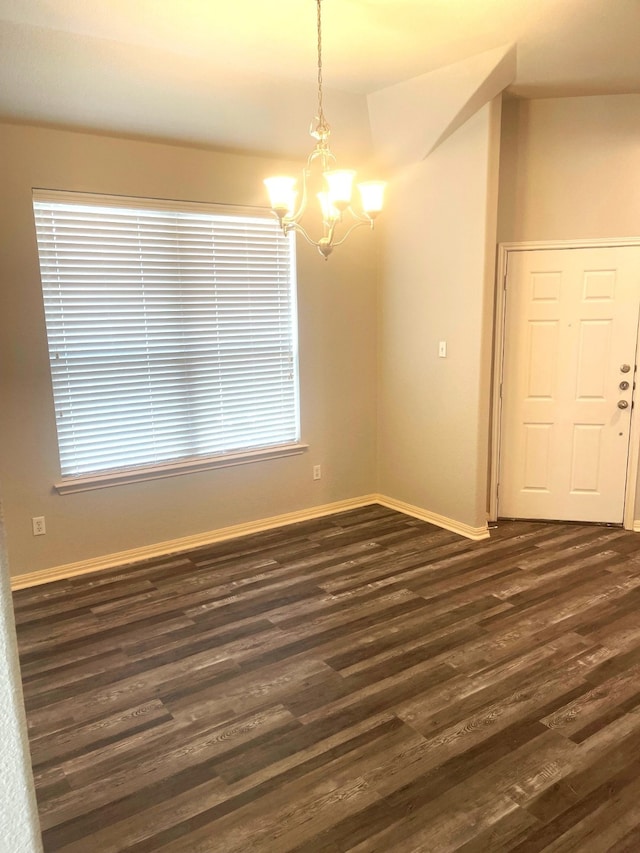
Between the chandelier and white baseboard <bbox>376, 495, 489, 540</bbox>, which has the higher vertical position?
the chandelier

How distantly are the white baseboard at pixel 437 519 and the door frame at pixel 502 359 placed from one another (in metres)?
0.44

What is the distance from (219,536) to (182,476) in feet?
1.78

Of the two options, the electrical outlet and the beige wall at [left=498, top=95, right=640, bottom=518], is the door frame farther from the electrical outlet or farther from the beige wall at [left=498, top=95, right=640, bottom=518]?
the electrical outlet

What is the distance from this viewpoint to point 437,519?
4.57m

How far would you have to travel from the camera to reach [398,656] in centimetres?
281

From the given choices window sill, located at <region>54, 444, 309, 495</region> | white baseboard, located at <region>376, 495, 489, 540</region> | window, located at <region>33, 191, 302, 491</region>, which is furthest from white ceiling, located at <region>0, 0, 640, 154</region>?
white baseboard, located at <region>376, 495, 489, 540</region>

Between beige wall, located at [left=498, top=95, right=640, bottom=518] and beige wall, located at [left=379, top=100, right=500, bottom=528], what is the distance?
393 millimetres

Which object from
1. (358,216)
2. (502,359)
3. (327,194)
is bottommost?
(502,359)

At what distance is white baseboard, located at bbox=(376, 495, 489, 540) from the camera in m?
4.27

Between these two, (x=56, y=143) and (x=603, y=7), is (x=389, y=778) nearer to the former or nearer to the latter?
(x=603, y=7)

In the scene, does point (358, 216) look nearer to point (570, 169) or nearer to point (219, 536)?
point (570, 169)

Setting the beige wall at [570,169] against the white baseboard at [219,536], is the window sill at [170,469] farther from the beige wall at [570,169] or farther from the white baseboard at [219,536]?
the beige wall at [570,169]

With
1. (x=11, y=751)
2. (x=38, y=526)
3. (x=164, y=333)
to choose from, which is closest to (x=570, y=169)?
(x=164, y=333)

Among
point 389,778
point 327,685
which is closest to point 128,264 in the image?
point 327,685
